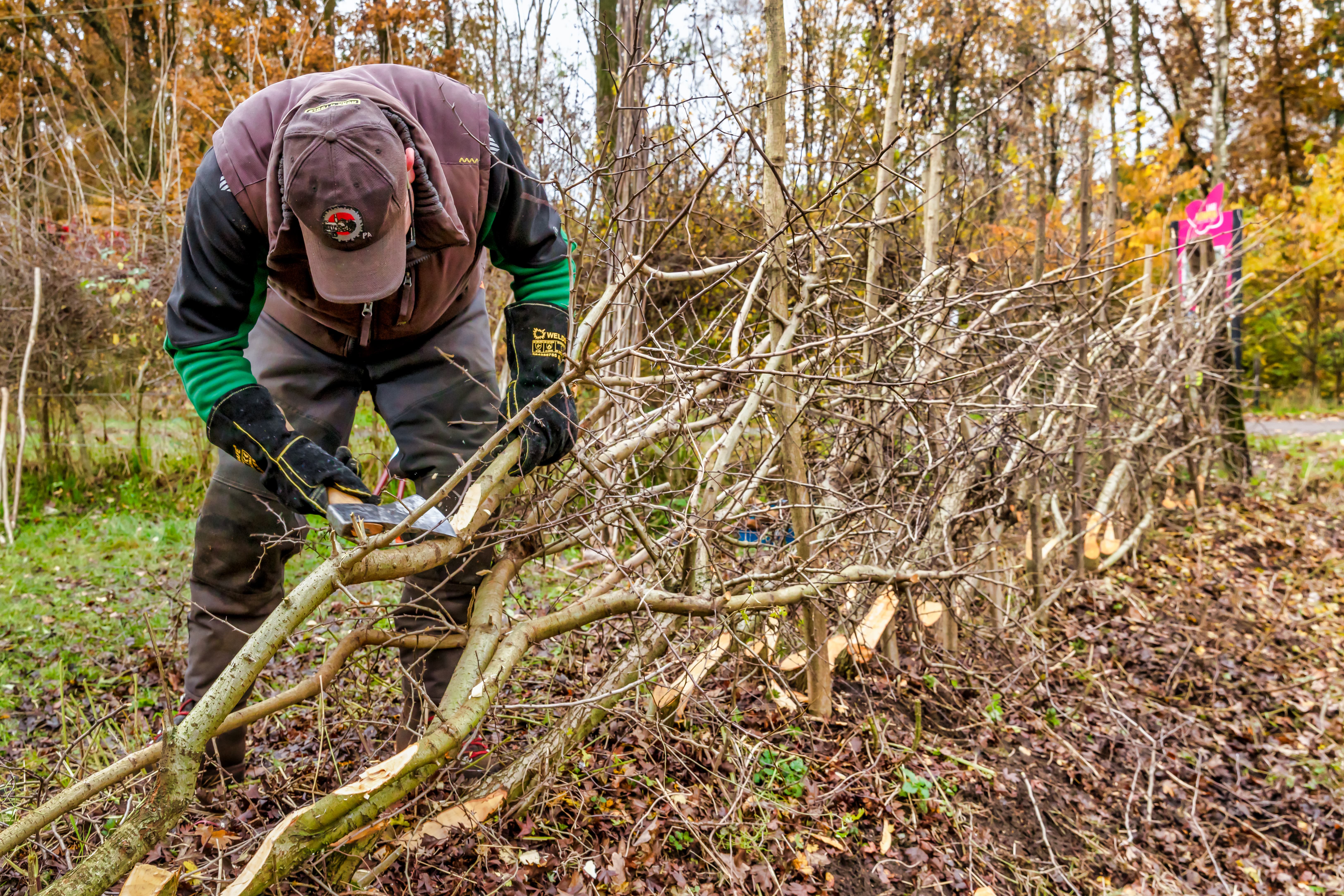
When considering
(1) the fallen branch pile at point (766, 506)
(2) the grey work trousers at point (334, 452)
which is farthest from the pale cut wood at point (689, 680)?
(2) the grey work trousers at point (334, 452)

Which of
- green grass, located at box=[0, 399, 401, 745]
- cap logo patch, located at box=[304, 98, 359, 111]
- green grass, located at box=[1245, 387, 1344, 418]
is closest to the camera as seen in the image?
cap logo patch, located at box=[304, 98, 359, 111]

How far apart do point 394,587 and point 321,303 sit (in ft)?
8.22

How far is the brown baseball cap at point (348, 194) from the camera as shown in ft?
6.04

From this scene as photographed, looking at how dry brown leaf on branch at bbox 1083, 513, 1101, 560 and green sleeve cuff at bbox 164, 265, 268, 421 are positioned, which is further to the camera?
dry brown leaf on branch at bbox 1083, 513, 1101, 560

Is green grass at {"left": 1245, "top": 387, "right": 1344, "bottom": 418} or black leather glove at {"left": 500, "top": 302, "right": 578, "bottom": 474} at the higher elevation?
black leather glove at {"left": 500, "top": 302, "right": 578, "bottom": 474}

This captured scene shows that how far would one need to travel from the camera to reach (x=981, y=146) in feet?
21.3

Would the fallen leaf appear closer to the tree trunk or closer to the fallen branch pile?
the fallen branch pile

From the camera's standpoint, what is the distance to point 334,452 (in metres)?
2.53

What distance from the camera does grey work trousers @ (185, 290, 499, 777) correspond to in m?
2.33

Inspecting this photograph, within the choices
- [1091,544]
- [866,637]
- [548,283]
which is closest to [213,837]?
[548,283]

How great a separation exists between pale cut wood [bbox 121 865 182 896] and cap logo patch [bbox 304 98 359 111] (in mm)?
1588

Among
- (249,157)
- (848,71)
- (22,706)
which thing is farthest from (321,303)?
(848,71)

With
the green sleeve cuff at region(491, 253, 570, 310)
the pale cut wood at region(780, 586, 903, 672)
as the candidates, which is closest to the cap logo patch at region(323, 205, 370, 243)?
the green sleeve cuff at region(491, 253, 570, 310)

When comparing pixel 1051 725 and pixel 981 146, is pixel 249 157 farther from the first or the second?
pixel 981 146
